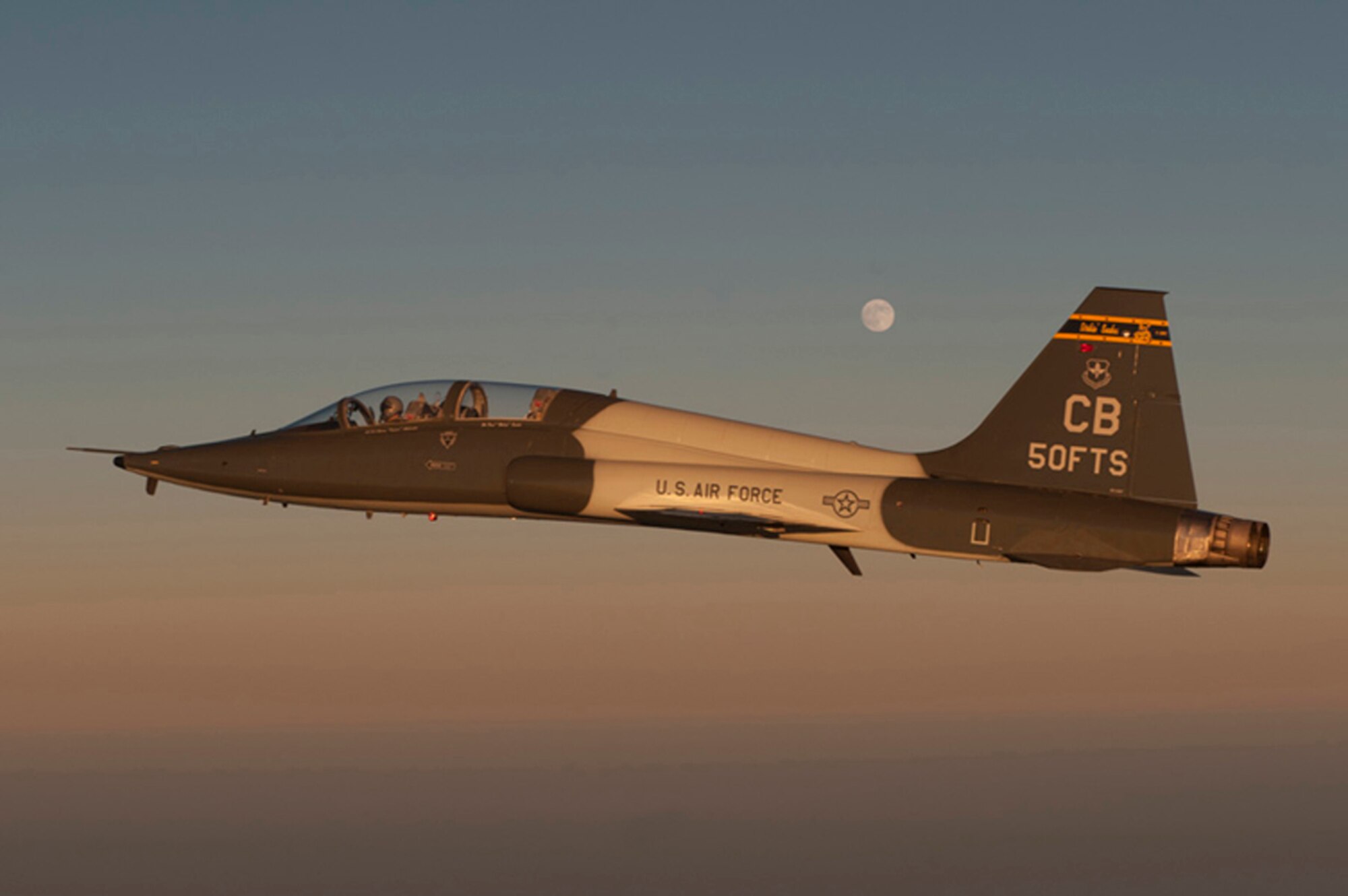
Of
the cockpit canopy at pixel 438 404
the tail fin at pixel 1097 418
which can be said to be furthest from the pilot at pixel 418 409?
the tail fin at pixel 1097 418

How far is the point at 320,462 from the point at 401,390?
2.19m

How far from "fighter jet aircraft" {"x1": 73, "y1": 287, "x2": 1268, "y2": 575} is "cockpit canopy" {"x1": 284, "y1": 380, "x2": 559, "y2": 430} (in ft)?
0.13

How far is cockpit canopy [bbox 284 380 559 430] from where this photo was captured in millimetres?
30109

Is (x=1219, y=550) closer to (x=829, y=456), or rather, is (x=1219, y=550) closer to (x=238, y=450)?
(x=829, y=456)

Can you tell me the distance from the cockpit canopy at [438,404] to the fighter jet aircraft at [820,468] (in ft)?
0.13

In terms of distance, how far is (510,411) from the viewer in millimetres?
30094

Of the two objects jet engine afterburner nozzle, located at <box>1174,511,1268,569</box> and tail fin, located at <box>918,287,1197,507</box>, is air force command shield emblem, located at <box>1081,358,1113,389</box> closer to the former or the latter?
tail fin, located at <box>918,287,1197,507</box>

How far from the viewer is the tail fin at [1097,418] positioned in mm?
27141

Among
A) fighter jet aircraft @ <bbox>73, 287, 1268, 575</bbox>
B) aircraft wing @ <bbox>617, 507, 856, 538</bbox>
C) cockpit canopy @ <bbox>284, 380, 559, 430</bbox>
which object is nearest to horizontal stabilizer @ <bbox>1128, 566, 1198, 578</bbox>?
fighter jet aircraft @ <bbox>73, 287, 1268, 575</bbox>

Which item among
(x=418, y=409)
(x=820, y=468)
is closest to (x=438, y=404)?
(x=418, y=409)

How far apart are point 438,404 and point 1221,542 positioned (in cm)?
1519

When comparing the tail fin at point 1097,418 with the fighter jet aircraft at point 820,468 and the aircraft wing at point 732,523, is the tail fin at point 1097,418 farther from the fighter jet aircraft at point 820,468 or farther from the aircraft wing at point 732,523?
the aircraft wing at point 732,523

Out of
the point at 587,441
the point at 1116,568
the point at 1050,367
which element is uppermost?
the point at 1050,367

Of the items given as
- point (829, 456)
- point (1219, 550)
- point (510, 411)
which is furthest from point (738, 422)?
point (1219, 550)
